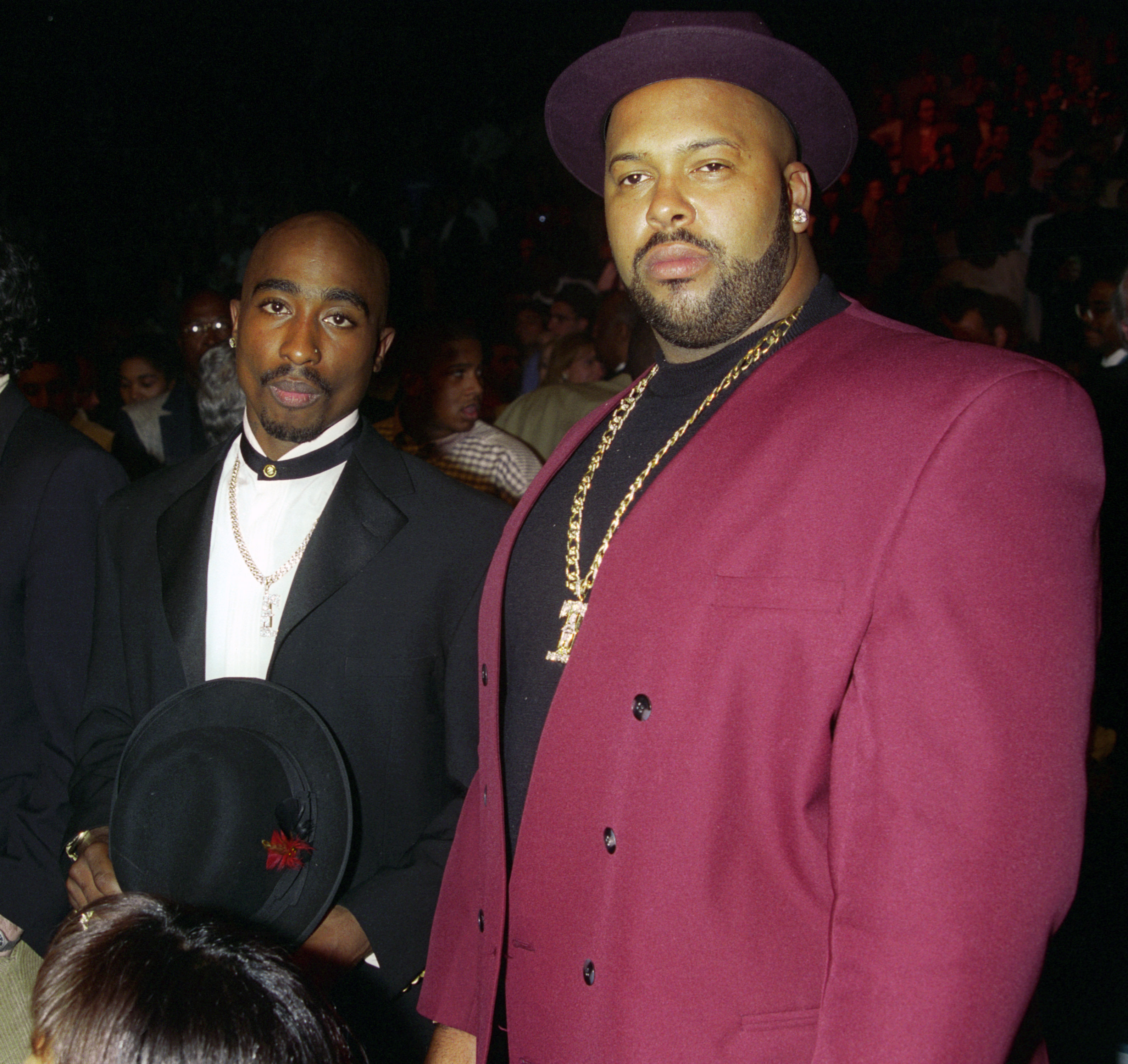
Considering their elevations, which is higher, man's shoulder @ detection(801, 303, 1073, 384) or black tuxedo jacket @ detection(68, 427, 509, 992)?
man's shoulder @ detection(801, 303, 1073, 384)

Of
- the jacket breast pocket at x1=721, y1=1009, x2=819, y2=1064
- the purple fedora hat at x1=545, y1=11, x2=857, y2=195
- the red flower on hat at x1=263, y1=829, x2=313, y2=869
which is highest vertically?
the purple fedora hat at x1=545, y1=11, x2=857, y2=195

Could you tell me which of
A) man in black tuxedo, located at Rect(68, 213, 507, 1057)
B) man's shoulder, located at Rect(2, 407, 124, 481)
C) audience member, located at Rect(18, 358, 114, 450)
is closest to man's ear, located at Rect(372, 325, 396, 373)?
man in black tuxedo, located at Rect(68, 213, 507, 1057)

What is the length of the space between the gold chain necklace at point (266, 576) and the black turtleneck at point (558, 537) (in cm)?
58

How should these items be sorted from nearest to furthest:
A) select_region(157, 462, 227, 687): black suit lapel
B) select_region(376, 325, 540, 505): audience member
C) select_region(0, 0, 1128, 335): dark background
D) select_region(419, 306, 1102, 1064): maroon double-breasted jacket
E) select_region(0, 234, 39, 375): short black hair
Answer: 1. select_region(419, 306, 1102, 1064): maroon double-breasted jacket
2. select_region(157, 462, 227, 687): black suit lapel
3. select_region(0, 234, 39, 375): short black hair
4. select_region(376, 325, 540, 505): audience member
5. select_region(0, 0, 1128, 335): dark background

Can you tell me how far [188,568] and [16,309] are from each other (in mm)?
959

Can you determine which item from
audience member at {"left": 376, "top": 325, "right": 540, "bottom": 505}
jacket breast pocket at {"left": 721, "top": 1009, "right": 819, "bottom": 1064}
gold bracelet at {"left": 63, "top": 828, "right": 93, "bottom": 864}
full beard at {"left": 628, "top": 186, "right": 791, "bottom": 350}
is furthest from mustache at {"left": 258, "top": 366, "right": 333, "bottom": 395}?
audience member at {"left": 376, "top": 325, "right": 540, "bottom": 505}

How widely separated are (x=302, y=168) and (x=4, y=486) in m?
10.2

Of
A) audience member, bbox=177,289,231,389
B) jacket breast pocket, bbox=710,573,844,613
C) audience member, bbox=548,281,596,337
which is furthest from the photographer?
audience member, bbox=548,281,596,337

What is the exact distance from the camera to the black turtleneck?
143 cm

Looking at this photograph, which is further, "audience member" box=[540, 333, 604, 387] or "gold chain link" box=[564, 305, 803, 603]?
"audience member" box=[540, 333, 604, 387]

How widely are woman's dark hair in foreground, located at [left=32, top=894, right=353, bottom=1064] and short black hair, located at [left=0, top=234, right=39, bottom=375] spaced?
5.51 feet

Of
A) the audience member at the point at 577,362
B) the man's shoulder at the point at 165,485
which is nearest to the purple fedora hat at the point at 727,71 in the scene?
the man's shoulder at the point at 165,485

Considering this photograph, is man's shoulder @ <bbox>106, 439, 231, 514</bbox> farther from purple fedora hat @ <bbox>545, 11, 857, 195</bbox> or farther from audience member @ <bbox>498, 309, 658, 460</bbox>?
audience member @ <bbox>498, 309, 658, 460</bbox>

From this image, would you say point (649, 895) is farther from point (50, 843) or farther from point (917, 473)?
point (50, 843)
